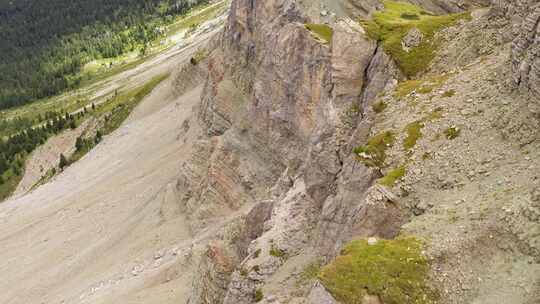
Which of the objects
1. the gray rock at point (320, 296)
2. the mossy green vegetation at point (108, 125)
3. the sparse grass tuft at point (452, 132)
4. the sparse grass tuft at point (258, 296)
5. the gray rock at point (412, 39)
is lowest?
the mossy green vegetation at point (108, 125)

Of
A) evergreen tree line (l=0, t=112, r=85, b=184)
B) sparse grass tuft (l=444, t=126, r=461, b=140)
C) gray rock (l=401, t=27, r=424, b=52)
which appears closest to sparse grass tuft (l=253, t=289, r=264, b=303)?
sparse grass tuft (l=444, t=126, r=461, b=140)

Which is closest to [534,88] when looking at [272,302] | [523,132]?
[523,132]

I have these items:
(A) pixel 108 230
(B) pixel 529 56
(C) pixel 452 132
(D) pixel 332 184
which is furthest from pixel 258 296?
(A) pixel 108 230

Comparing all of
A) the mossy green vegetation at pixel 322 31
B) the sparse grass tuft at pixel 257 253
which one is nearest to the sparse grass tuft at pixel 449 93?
the sparse grass tuft at pixel 257 253

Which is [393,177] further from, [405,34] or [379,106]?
[405,34]

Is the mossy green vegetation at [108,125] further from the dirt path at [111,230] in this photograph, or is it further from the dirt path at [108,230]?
the dirt path at [108,230]

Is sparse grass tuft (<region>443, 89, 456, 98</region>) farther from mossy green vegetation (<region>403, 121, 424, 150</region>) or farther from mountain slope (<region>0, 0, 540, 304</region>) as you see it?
mossy green vegetation (<region>403, 121, 424, 150</region>)
